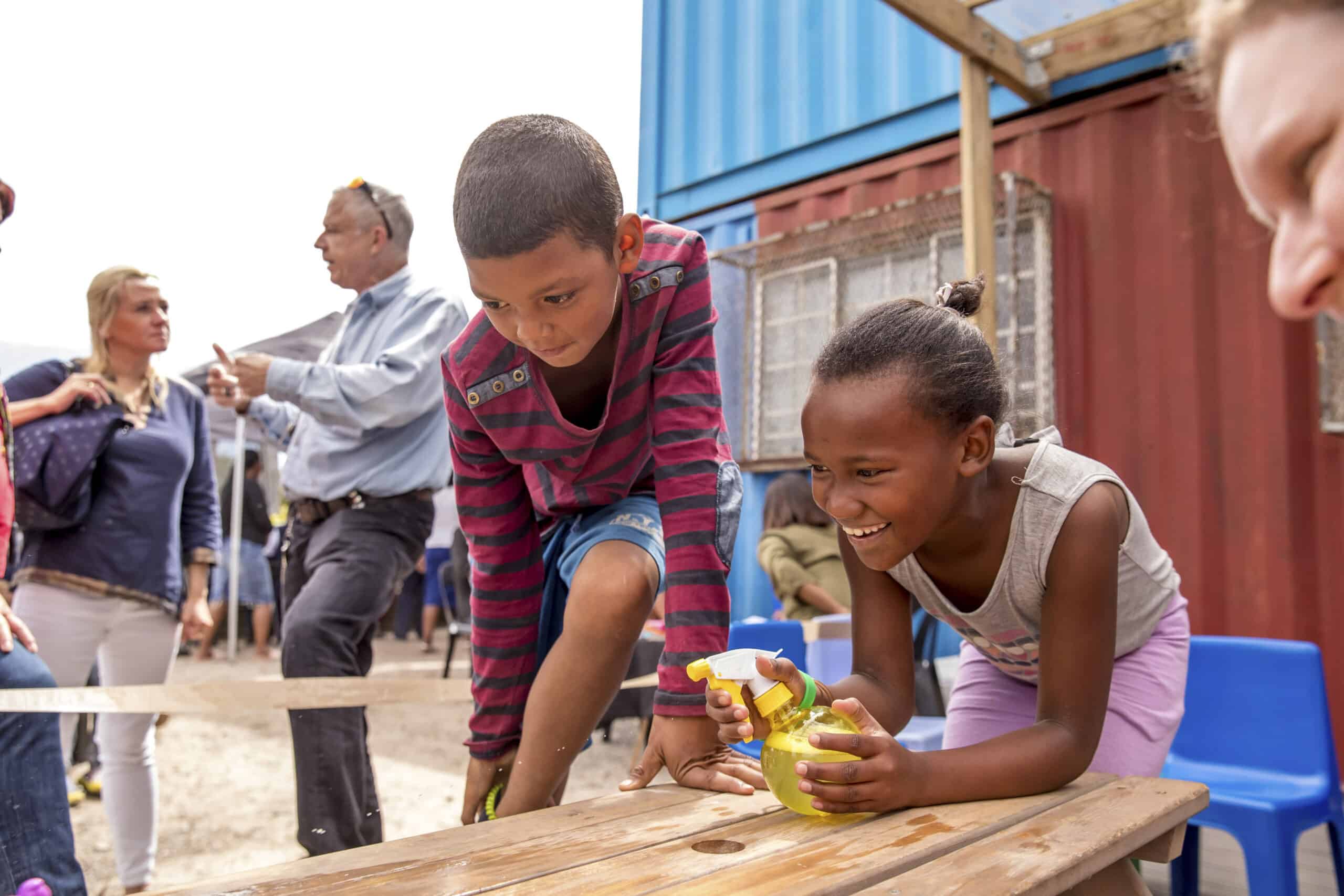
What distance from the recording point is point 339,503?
2766 millimetres

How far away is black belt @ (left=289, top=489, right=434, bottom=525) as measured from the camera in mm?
2746

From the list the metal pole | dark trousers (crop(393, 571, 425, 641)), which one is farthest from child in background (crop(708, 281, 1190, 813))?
dark trousers (crop(393, 571, 425, 641))

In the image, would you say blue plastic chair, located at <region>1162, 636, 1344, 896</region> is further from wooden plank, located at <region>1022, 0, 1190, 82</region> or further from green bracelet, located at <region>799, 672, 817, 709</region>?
wooden plank, located at <region>1022, 0, 1190, 82</region>

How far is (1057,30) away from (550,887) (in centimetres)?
456

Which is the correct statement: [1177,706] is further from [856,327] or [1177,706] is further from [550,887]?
[550,887]

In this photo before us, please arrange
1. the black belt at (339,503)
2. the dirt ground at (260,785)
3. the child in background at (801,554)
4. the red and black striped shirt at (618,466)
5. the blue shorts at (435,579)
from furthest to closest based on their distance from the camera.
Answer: the blue shorts at (435,579) → the child in background at (801,554) → the dirt ground at (260,785) → the black belt at (339,503) → the red and black striped shirt at (618,466)

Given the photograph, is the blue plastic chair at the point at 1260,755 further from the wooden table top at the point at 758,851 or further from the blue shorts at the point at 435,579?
the blue shorts at the point at 435,579

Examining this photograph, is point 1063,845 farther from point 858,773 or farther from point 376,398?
point 376,398

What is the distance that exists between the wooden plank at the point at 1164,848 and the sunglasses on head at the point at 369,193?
8.53 ft

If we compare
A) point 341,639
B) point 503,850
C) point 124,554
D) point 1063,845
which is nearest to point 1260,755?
point 1063,845

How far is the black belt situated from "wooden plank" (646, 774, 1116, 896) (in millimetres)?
1748

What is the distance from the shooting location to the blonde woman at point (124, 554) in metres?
2.78

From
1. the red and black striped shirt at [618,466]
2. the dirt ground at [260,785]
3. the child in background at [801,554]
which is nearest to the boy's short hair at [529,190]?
the red and black striped shirt at [618,466]

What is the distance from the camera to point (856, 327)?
160cm
